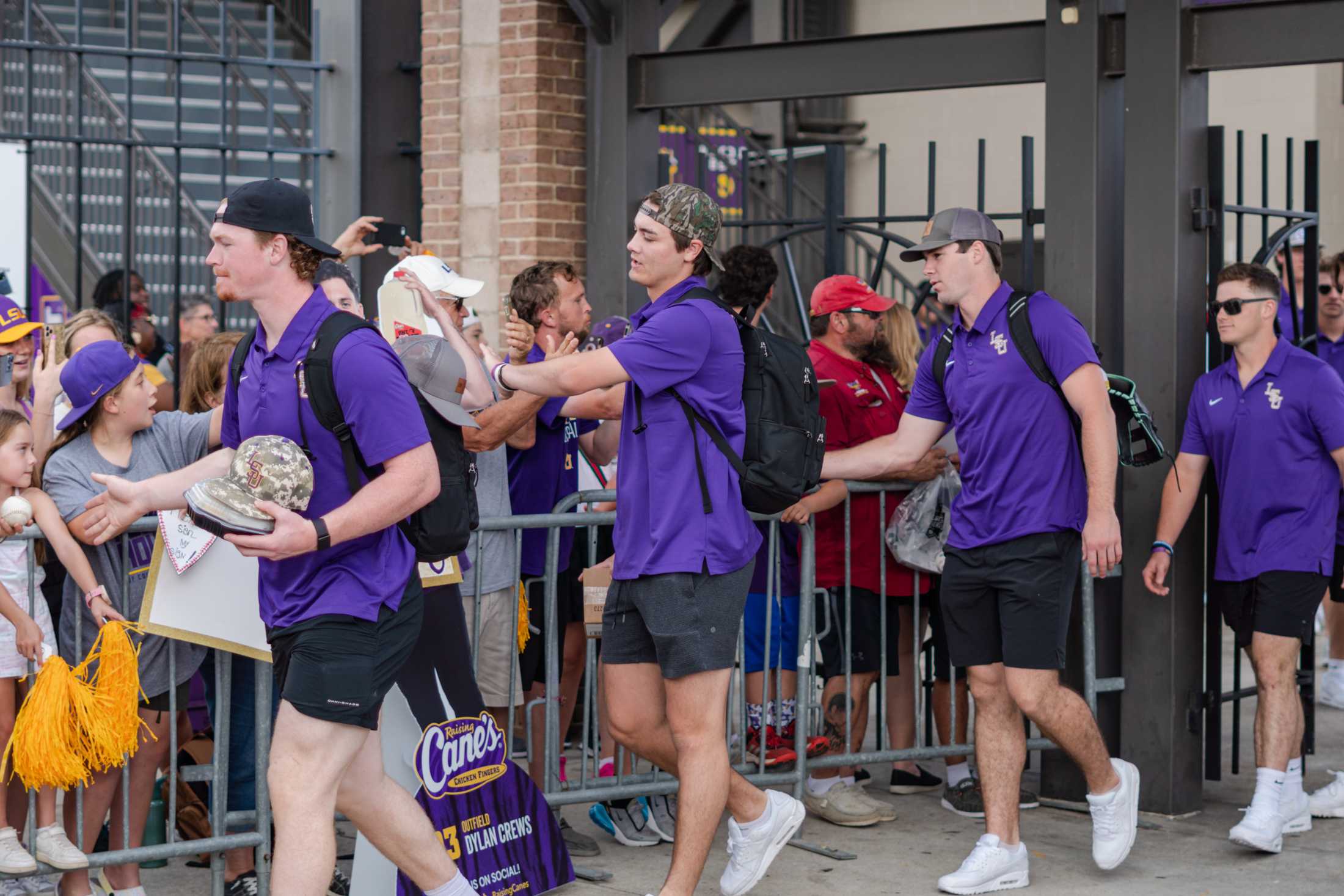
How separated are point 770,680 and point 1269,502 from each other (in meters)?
1.96

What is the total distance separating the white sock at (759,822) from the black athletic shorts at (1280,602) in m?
2.01

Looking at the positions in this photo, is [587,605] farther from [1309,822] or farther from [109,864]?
[1309,822]

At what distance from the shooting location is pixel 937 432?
5773mm

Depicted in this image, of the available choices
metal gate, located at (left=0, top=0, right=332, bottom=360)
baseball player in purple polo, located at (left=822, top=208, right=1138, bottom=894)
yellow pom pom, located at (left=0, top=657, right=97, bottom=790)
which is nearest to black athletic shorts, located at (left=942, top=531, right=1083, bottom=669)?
baseball player in purple polo, located at (left=822, top=208, right=1138, bottom=894)

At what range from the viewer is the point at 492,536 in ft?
18.3

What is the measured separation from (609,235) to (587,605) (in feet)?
8.93

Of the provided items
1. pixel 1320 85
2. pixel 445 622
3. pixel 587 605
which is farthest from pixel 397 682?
pixel 1320 85

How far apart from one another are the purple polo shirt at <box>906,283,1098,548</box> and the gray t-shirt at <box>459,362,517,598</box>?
155 cm

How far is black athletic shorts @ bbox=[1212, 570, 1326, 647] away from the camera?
5891 mm

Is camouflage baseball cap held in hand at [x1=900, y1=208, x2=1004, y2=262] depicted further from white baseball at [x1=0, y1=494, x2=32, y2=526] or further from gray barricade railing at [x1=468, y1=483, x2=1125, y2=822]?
white baseball at [x1=0, y1=494, x2=32, y2=526]

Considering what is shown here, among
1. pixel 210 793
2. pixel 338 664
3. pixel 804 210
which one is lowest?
pixel 210 793

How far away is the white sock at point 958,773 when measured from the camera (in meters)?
6.53

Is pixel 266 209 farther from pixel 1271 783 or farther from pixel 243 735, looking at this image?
pixel 1271 783

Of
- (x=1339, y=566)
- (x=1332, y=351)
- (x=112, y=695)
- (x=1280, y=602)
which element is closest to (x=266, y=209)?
(x=112, y=695)
